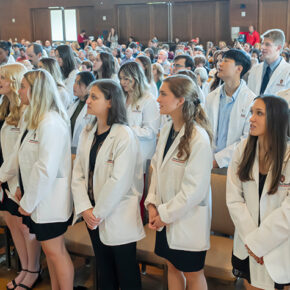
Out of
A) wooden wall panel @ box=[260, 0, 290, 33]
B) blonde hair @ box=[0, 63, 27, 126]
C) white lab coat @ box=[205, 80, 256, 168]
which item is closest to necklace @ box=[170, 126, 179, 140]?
white lab coat @ box=[205, 80, 256, 168]

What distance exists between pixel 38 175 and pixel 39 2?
18.8m

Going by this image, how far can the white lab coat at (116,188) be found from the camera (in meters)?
2.43

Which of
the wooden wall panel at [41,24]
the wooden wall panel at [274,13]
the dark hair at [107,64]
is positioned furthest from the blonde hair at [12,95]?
the wooden wall panel at [41,24]

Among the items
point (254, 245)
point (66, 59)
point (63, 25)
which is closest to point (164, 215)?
point (254, 245)

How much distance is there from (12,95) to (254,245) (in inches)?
83.1

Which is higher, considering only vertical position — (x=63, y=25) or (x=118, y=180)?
(x=63, y=25)

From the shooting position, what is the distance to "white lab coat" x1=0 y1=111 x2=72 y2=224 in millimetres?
2584

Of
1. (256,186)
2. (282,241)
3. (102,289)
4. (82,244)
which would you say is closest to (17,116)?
(82,244)

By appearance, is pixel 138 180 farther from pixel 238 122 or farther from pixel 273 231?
pixel 238 122

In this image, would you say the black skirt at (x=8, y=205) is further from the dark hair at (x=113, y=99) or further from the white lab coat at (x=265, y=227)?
the white lab coat at (x=265, y=227)

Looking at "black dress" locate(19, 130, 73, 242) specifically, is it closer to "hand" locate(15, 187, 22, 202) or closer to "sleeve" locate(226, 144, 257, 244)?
"hand" locate(15, 187, 22, 202)

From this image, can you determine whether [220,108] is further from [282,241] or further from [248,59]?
Answer: [282,241]

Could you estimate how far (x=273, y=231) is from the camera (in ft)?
6.62

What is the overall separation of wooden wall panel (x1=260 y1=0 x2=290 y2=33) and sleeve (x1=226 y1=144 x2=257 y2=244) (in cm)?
1521
